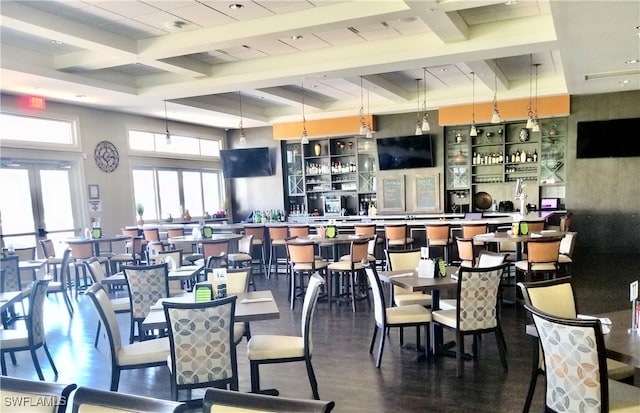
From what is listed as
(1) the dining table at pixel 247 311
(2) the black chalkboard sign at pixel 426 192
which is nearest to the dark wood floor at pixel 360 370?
(1) the dining table at pixel 247 311

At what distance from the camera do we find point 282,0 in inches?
185

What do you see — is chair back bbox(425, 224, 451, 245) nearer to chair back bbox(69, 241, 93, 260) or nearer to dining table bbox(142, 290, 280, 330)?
dining table bbox(142, 290, 280, 330)

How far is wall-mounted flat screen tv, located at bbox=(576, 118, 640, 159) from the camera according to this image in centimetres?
902

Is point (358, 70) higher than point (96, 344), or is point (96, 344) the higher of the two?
point (358, 70)

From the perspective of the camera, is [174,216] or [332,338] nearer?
[332,338]

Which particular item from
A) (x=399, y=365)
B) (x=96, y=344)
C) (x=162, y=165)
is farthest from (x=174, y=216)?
(x=399, y=365)

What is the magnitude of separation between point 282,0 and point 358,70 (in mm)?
2131

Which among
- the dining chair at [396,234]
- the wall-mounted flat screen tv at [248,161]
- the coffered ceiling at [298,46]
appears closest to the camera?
the coffered ceiling at [298,46]

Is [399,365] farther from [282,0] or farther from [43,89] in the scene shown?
[43,89]

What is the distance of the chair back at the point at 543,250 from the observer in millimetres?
5418

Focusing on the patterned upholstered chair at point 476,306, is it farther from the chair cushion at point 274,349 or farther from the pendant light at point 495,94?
the pendant light at point 495,94

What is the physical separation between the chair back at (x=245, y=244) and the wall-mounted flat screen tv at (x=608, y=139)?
292 inches

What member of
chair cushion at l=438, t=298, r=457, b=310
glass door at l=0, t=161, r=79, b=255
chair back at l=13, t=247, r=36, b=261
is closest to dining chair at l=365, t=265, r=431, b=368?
chair cushion at l=438, t=298, r=457, b=310

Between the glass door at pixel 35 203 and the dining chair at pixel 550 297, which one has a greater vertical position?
→ the glass door at pixel 35 203
